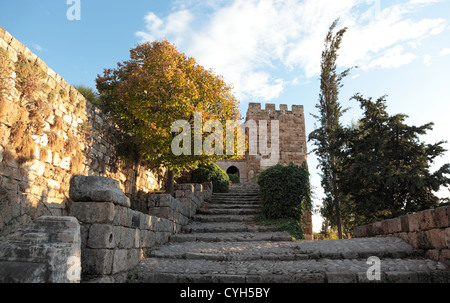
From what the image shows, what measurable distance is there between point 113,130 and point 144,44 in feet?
13.4

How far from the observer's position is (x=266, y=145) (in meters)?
20.5

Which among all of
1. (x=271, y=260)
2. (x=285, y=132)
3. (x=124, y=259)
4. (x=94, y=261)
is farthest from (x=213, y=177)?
(x=94, y=261)

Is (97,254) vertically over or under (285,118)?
under

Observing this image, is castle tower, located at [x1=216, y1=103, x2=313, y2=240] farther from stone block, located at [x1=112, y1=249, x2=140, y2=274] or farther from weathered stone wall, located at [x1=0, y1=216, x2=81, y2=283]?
weathered stone wall, located at [x1=0, y1=216, x2=81, y2=283]

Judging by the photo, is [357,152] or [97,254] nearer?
[97,254]

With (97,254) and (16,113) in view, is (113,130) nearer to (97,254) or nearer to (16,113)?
(16,113)

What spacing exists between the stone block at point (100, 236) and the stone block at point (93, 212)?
3.3 inches

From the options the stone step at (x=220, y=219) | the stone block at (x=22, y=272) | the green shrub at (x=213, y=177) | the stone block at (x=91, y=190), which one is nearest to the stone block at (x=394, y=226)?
the stone step at (x=220, y=219)

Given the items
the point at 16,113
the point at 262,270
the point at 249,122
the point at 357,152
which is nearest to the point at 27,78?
the point at 16,113

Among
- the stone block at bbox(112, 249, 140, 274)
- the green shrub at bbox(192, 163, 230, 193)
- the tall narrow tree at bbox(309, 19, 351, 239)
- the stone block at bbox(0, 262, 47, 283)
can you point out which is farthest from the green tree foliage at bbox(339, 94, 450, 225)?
the stone block at bbox(0, 262, 47, 283)

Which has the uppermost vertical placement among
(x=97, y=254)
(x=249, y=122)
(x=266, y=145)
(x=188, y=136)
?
(x=249, y=122)

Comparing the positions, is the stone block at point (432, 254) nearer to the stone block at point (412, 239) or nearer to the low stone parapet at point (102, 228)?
the stone block at point (412, 239)

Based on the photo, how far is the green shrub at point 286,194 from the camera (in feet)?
31.0

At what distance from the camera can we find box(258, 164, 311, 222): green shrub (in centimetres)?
945
